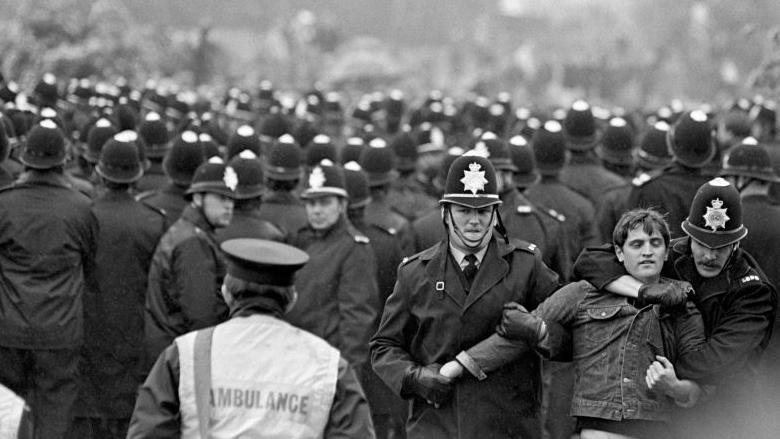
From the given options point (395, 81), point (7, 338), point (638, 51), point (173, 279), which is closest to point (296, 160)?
point (173, 279)

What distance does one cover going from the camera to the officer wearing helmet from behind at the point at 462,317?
569 centimetres

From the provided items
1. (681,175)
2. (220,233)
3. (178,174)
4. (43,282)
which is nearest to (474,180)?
(681,175)

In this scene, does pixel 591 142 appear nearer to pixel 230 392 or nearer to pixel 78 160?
pixel 78 160

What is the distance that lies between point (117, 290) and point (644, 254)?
4292 mm

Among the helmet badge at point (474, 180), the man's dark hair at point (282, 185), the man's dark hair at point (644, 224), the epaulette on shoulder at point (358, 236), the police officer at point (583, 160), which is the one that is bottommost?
the epaulette on shoulder at point (358, 236)

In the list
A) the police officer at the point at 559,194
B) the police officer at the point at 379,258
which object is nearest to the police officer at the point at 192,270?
the police officer at the point at 379,258

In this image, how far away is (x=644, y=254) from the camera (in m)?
5.48

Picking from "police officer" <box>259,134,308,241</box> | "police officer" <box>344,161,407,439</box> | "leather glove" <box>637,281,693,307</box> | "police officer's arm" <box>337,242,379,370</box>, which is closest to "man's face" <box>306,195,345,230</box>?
"police officer's arm" <box>337,242,379,370</box>

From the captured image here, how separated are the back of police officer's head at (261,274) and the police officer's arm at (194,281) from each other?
3171 mm

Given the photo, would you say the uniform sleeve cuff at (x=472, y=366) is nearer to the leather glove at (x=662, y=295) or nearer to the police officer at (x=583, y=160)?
the leather glove at (x=662, y=295)

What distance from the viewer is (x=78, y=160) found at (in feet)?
37.7

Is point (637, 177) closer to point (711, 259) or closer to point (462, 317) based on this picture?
point (711, 259)

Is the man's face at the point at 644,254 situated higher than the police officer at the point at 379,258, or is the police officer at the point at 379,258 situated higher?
the man's face at the point at 644,254

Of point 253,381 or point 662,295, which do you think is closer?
point 253,381
